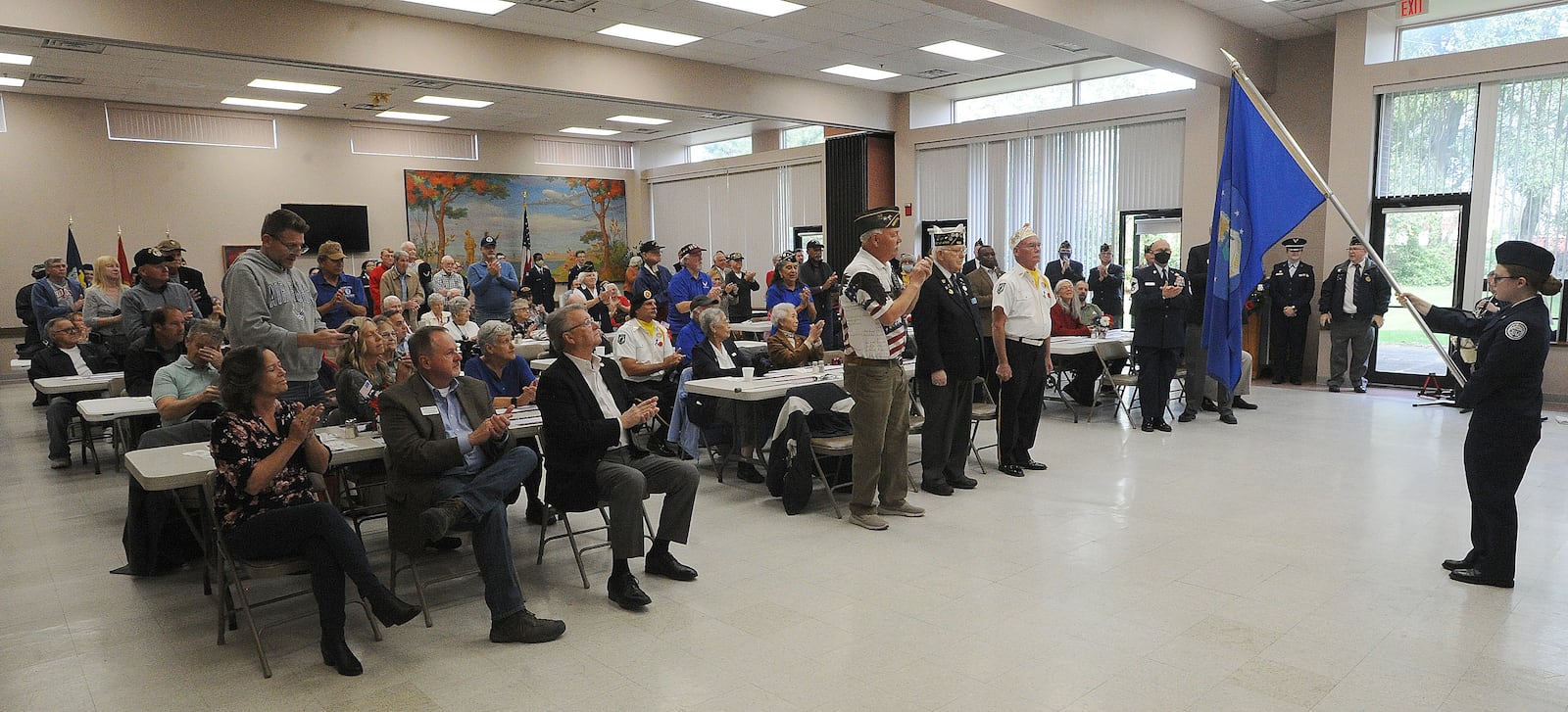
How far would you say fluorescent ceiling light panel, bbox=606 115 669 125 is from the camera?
49.1ft

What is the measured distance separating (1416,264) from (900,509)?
784cm

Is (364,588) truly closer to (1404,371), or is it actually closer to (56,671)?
(56,671)

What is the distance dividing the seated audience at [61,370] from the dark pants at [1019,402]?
22.6 feet

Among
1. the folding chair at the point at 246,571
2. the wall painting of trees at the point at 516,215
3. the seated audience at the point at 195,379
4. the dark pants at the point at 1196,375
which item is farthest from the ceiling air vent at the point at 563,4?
the wall painting of trees at the point at 516,215

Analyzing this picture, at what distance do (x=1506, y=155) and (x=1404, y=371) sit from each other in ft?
7.74

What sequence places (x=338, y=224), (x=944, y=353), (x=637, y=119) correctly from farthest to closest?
(x=637, y=119) → (x=338, y=224) → (x=944, y=353)

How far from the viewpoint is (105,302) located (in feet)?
24.4

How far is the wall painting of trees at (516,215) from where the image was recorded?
1574cm

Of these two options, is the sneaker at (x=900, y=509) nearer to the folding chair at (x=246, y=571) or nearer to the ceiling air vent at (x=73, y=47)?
the folding chair at (x=246, y=571)

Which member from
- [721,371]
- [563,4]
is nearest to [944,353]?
[721,371]

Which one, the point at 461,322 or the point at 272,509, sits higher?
the point at 461,322

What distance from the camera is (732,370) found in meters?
6.04

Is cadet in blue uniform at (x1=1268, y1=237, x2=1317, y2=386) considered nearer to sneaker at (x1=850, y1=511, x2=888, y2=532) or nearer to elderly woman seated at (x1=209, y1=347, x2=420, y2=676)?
sneaker at (x1=850, y1=511, x2=888, y2=532)

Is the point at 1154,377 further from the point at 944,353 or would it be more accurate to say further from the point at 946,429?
the point at 944,353
